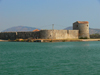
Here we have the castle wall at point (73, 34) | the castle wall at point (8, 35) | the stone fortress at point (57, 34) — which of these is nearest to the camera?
the stone fortress at point (57, 34)

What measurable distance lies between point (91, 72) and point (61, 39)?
1419 inches

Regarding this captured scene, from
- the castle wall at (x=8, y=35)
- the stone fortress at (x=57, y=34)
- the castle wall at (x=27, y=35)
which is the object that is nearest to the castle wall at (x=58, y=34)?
the stone fortress at (x=57, y=34)

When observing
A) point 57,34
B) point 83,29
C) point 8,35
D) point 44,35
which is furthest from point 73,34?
point 8,35

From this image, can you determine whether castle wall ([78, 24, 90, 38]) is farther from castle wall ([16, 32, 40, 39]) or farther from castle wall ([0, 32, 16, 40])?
castle wall ([0, 32, 16, 40])

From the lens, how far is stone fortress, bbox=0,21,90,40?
48.0m

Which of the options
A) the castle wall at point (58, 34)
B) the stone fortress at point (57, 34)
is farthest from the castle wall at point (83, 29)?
the castle wall at point (58, 34)

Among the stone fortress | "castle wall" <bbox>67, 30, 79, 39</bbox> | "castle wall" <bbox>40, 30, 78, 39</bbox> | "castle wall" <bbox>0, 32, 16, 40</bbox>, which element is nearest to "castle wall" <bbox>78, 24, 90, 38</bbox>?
the stone fortress

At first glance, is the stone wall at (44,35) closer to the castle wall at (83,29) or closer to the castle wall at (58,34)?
the castle wall at (58,34)

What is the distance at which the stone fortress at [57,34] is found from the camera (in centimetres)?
4800

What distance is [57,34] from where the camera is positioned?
49188 millimetres

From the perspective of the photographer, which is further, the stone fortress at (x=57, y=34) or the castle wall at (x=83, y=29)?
the castle wall at (x=83, y=29)

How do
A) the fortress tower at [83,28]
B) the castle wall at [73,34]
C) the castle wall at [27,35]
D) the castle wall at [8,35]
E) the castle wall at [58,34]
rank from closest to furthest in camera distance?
the castle wall at [58,34], the castle wall at [27,35], the castle wall at [73,34], the fortress tower at [83,28], the castle wall at [8,35]

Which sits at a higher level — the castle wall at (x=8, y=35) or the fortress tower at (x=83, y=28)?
the fortress tower at (x=83, y=28)

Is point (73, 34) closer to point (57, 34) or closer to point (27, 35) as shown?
point (57, 34)
